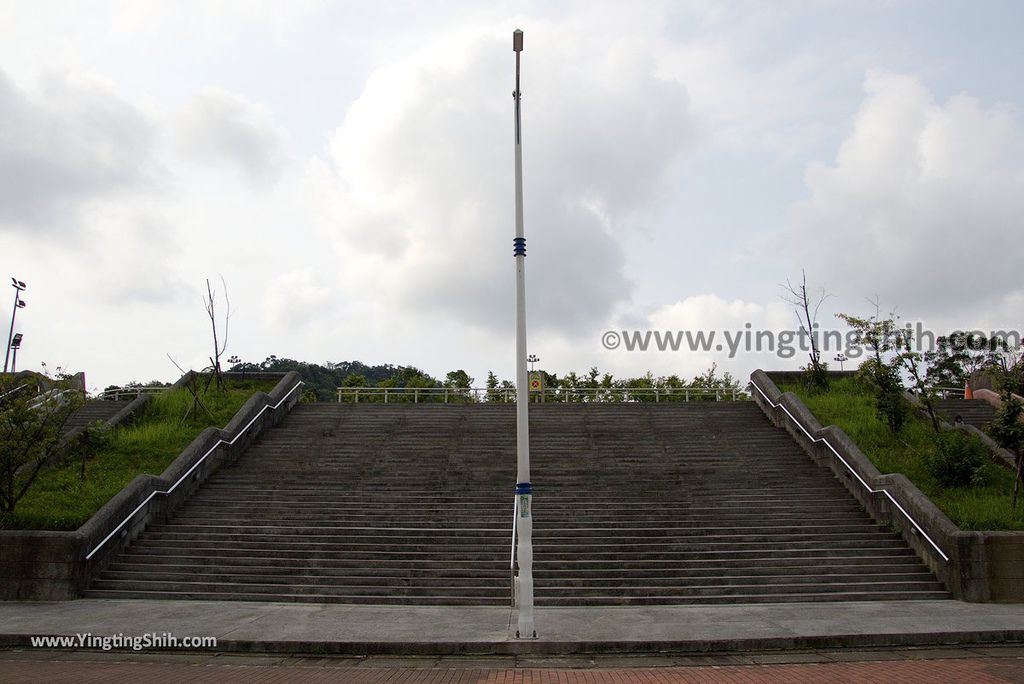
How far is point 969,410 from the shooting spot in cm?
2267

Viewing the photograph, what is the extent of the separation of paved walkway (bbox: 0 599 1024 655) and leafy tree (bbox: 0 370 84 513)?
3110mm

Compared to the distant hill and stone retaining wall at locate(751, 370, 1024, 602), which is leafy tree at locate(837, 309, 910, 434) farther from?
the distant hill

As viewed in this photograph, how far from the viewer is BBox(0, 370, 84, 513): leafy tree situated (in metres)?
14.0

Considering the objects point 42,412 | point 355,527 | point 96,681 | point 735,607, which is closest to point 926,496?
point 735,607

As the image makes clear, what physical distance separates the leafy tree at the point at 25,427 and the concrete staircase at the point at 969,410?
2411 cm

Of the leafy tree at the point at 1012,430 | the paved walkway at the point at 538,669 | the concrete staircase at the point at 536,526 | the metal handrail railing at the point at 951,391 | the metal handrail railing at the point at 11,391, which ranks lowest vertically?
the paved walkway at the point at 538,669

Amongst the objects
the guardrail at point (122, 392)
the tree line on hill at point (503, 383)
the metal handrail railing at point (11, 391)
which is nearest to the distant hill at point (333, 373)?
the tree line on hill at point (503, 383)

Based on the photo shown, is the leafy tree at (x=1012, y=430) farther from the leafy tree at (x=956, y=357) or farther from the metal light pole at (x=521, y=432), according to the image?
the leafy tree at (x=956, y=357)

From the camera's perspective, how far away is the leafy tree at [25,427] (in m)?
14.0

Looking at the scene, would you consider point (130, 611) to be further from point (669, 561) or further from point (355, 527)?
point (669, 561)

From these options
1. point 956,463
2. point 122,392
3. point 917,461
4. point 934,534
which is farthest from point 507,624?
point 122,392

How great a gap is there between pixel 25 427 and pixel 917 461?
789 inches

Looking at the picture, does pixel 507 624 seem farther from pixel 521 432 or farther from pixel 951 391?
pixel 951 391

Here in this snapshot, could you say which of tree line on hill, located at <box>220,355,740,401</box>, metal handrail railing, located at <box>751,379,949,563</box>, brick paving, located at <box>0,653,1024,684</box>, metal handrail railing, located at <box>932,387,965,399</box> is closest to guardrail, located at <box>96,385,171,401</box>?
tree line on hill, located at <box>220,355,740,401</box>
